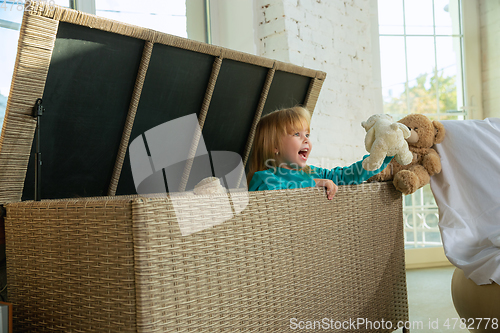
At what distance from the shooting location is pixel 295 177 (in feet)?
4.69

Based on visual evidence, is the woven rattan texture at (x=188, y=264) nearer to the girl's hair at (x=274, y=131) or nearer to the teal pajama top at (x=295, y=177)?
the teal pajama top at (x=295, y=177)

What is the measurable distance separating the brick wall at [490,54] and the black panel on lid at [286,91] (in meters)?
1.84

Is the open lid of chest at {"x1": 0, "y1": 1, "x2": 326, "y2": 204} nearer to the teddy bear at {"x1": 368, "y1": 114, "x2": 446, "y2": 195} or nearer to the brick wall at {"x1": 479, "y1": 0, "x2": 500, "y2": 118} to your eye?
the teddy bear at {"x1": 368, "y1": 114, "x2": 446, "y2": 195}

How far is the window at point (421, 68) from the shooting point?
292cm

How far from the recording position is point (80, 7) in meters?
1.81

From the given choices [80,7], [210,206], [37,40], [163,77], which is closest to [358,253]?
[210,206]

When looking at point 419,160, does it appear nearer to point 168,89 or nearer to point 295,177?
point 295,177

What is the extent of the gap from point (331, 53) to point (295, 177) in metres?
1.28

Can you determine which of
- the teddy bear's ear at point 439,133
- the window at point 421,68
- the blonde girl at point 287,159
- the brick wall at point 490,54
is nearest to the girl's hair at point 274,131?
the blonde girl at point 287,159

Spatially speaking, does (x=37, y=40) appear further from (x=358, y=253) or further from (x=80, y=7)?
(x=358, y=253)

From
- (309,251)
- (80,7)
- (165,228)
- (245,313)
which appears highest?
(80,7)

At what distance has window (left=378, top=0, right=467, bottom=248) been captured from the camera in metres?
2.92

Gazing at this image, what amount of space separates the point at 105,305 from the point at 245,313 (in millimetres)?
312

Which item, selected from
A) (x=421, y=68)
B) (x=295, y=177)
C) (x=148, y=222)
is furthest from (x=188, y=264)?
(x=421, y=68)
